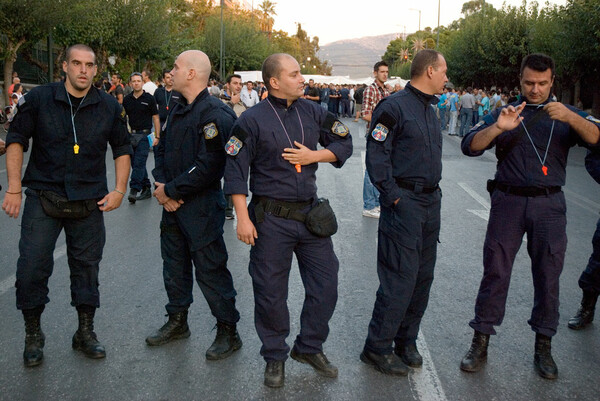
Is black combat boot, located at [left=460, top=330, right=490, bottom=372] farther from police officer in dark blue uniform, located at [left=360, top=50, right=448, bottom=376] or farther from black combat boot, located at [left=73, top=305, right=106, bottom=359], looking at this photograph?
black combat boot, located at [left=73, top=305, right=106, bottom=359]

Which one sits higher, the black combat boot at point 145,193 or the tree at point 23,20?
the tree at point 23,20

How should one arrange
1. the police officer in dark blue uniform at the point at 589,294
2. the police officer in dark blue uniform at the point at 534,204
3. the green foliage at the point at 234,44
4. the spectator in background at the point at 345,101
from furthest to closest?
the green foliage at the point at 234,44 → the spectator in background at the point at 345,101 → the police officer in dark blue uniform at the point at 589,294 → the police officer in dark blue uniform at the point at 534,204

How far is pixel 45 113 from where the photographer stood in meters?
4.09

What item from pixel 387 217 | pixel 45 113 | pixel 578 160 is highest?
pixel 45 113

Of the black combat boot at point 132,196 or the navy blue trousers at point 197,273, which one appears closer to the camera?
the navy blue trousers at point 197,273

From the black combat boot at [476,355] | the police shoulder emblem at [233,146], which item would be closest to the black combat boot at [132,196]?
the police shoulder emblem at [233,146]

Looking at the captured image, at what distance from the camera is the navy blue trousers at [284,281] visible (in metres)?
3.90

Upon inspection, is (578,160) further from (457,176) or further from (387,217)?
(387,217)

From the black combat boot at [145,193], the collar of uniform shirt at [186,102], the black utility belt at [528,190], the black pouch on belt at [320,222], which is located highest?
the collar of uniform shirt at [186,102]

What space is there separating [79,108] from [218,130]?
34.4 inches

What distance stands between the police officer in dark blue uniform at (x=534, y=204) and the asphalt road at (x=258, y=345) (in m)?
0.25

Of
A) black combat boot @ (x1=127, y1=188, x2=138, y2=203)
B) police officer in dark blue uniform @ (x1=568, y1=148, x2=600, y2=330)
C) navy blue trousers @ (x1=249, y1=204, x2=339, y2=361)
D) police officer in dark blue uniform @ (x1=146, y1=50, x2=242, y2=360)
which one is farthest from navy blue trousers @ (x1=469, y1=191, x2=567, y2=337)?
black combat boot @ (x1=127, y1=188, x2=138, y2=203)

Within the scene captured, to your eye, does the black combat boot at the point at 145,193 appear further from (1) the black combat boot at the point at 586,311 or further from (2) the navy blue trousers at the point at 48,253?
(1) the black combat boot at the point at 586,311

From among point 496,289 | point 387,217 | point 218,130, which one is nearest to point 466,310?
point 496,289
